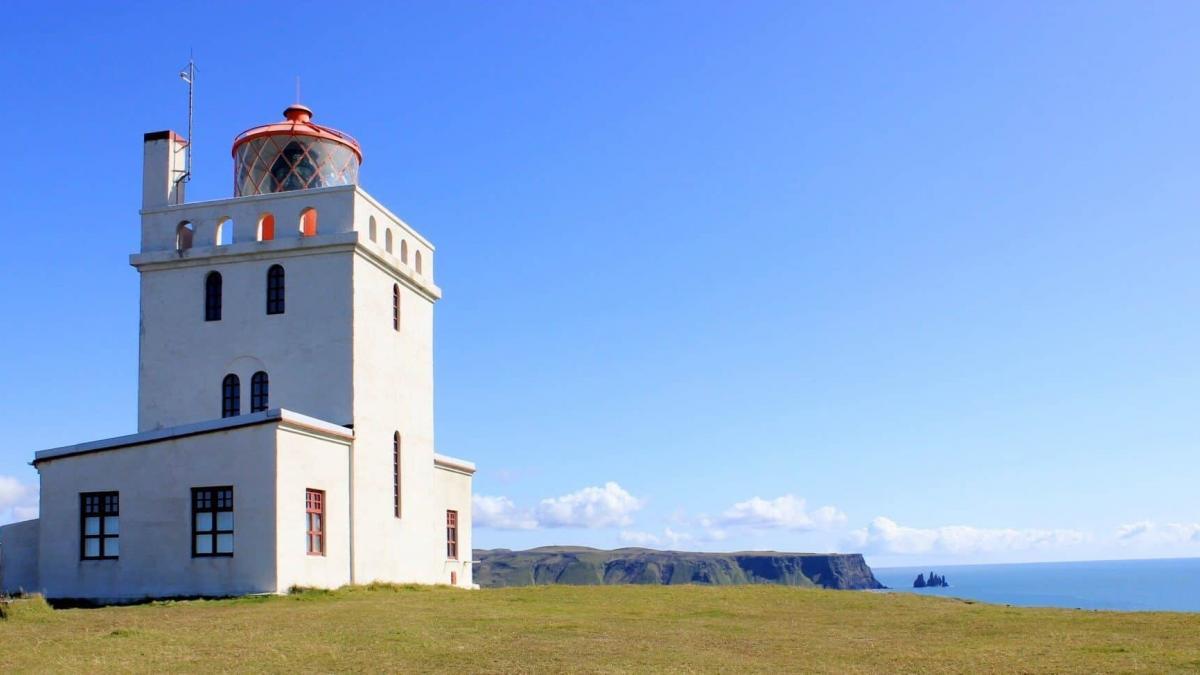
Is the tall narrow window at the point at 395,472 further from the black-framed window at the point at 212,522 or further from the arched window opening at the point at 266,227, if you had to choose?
the arched window opening at the point at 266,227

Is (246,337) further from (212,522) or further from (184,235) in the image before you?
(212,522)

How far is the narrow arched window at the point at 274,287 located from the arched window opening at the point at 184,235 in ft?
8.93

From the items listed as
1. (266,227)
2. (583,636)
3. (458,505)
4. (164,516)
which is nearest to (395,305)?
(266,227)

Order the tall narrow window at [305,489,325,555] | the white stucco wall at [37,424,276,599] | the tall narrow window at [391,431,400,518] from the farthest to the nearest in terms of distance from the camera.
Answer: the tall narrow window at [391,431,400,518] < the tall narrow window at [305,489,325,555] < the white stucco wall at [37,424,276,599]

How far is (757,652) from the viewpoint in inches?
752

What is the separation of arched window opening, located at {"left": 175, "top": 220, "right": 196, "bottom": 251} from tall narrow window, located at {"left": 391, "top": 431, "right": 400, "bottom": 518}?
8043 mm

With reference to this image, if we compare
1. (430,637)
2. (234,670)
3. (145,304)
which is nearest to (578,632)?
(430,637)

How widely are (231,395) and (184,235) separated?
4.97 metres

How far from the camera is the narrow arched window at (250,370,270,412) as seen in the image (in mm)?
33500

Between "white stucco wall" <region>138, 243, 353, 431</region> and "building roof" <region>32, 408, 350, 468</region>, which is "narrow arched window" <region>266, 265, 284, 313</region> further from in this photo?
"building roof" <region>32, 408, 350, 468</region>

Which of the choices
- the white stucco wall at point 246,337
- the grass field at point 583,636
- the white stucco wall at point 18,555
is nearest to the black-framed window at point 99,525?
the white stucco wall at point 18,555

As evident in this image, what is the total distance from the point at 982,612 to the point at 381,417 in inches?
661

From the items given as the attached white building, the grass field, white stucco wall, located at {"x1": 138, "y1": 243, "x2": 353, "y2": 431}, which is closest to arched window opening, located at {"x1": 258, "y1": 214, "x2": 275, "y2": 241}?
the attached white building

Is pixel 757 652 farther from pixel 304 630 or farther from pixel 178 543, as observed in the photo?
pixel 178 543
